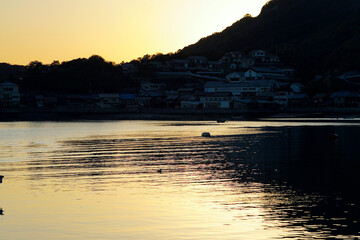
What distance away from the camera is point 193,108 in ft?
442

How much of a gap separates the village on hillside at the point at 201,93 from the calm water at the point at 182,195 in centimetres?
8348

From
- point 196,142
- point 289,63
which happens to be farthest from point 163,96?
A: point 196,142

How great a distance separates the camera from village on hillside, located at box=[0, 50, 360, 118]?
131 meters

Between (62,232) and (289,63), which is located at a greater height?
(289,63)

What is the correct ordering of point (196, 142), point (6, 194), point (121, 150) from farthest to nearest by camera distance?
point (196, 142) < point (121, 150) < point (6, 194)

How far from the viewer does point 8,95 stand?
146 meters

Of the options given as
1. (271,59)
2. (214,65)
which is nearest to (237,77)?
(271,59)

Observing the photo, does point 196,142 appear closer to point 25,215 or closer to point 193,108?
point 25,215

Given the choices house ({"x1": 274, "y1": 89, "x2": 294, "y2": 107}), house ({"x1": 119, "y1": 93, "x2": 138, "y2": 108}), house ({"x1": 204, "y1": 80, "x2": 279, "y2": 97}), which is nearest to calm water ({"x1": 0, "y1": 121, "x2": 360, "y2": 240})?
house ({"x1": 274, "y1": 89, "x2": 294, "y2": 107})

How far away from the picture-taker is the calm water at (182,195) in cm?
1945

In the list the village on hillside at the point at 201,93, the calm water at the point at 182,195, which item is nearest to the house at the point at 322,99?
the village on hillside at the point at 201,93

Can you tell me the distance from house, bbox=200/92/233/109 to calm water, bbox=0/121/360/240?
86353mm

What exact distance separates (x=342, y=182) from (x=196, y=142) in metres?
29.7

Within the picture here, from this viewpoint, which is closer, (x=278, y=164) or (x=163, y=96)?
(x=278, y=164)
